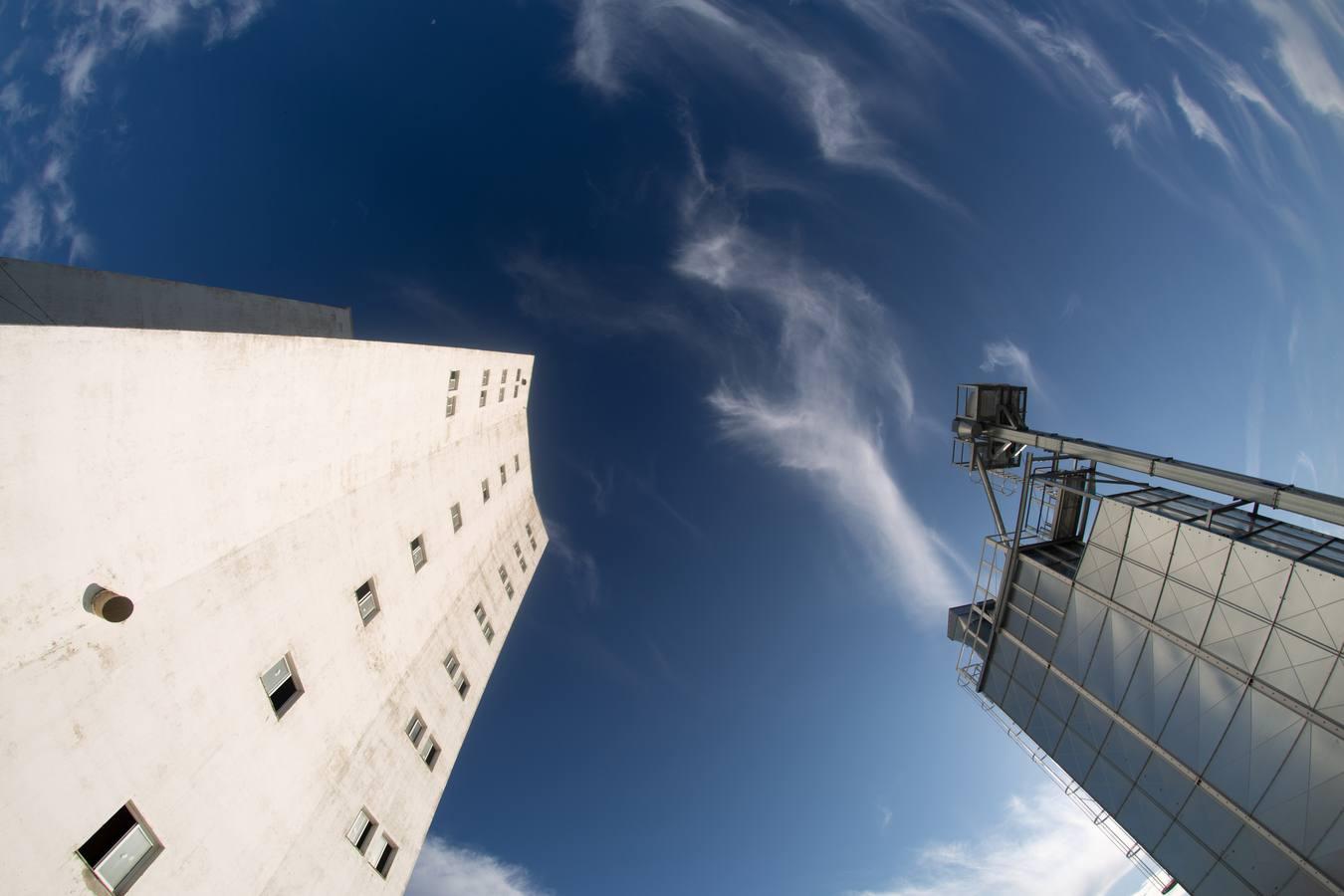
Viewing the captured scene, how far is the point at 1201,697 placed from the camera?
1599 centimetres

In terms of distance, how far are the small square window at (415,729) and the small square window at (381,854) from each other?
3789 mm

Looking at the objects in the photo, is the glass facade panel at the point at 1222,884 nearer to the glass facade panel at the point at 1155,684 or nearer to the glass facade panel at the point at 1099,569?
the glass facade panel at the point at 1155,684

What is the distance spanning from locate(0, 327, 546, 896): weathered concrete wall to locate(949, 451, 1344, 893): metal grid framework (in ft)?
102

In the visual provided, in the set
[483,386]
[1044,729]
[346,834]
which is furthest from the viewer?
[483,386]

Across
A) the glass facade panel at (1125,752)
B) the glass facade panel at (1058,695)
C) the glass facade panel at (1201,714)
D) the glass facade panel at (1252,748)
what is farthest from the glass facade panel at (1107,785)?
the glass facade panel at (1252,748)

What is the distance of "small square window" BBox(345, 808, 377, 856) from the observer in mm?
17516

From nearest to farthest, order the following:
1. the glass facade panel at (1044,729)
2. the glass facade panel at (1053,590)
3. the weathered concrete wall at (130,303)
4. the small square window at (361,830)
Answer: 1. the weathered concrete wall at (130,303)
2. the small square window at (361,830)
3. the glass facade panel at (1053,590)
4. the glass facade panel at (1044,729)

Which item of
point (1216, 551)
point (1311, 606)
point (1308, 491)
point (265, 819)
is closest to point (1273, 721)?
point (1311, 606)

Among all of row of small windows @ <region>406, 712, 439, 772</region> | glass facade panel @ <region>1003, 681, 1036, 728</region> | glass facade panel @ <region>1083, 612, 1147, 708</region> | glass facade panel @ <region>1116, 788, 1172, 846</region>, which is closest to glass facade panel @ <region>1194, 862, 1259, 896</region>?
glass facade panel @ <region>1116, 788, 1172, 846</region>

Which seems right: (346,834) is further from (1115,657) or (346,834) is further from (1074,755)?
(1115,657)

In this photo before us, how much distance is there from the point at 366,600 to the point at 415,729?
862cm

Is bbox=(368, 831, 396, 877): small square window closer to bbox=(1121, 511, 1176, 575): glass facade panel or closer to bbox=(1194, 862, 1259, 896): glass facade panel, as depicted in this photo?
bbox=(1194, 862, 1259, 896): glass facade panel

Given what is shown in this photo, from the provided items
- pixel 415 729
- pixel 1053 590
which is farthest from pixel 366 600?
pixel 1053 590

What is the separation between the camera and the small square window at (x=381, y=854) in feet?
61.3
